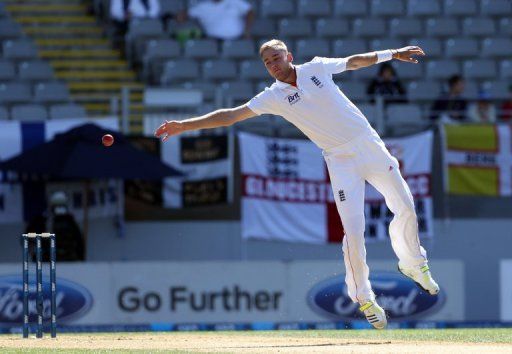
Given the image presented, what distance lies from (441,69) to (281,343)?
1066cm

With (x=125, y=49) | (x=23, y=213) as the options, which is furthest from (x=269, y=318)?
(x=125, y=49)

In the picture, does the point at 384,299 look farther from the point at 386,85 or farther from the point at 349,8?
the point at 349,8

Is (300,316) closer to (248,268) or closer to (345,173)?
(248,268)

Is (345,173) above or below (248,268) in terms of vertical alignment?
above

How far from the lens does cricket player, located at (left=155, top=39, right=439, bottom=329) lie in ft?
35.2

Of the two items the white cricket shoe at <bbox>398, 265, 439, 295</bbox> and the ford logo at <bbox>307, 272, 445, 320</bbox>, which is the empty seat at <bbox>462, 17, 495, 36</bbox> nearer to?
the ford logo at <bbox>307, 272, 445, 320</bbox>

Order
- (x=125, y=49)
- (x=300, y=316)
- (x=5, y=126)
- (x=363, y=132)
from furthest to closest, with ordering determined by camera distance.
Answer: (x=125, y=49)
(x=5, y=126)
(x=300, y=316)
(x=363, y=132)

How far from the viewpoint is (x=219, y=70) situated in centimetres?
2044

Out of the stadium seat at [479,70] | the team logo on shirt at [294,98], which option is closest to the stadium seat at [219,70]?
the stadium seat at [479,70]

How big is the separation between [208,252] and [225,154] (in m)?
1.34

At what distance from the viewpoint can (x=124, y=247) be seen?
1922 centimetres

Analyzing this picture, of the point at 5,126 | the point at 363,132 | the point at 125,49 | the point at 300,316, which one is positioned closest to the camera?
the point at 363,132

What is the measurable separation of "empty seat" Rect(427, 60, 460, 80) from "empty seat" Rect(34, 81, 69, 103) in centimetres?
540

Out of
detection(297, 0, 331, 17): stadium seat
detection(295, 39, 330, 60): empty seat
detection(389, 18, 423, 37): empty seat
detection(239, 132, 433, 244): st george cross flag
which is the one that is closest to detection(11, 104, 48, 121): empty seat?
detection(239, 132, 433, 244): st george cross flag
